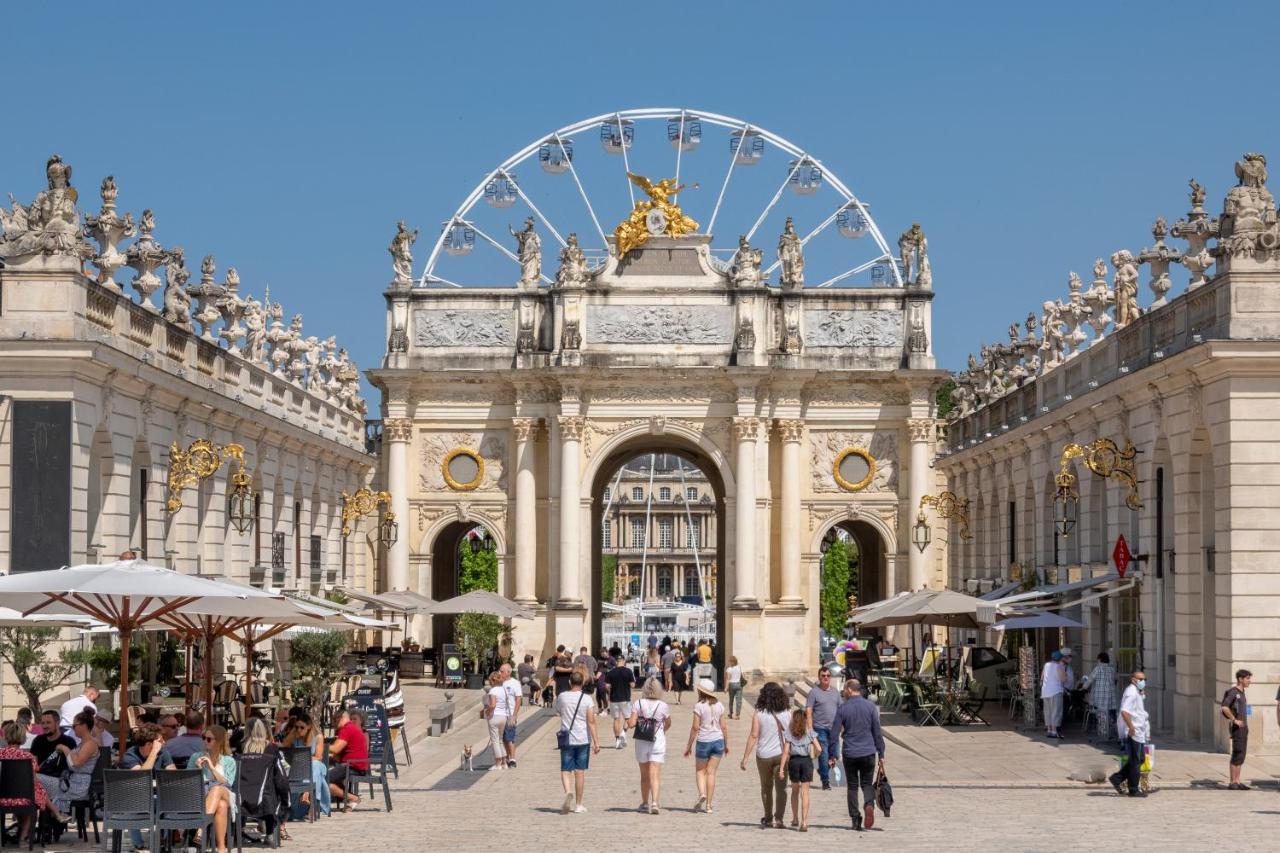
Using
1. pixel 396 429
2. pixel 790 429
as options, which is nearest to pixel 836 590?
pixel 790 429

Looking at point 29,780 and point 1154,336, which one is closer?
point 29,780

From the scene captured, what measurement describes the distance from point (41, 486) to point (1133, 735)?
16752mm

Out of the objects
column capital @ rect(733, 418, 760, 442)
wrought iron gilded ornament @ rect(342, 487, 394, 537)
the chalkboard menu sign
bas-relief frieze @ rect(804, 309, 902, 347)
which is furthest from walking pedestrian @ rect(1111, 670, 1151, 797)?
bas-relief frieze @ rect(804, 309, 902, 347)

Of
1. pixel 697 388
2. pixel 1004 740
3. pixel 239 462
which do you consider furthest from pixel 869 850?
pixel 697 388

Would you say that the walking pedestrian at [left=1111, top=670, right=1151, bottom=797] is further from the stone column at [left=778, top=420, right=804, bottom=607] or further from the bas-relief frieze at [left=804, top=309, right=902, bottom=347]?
the bas-relief frieze at [left=804, top=309, right=902, bottom=347]

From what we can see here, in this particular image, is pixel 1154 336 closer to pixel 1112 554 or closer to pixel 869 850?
pixel 1112 554

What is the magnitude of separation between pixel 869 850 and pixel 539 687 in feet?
112

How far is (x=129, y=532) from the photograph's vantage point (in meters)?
35.2

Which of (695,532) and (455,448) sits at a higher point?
(455,448)

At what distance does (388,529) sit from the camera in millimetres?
59812

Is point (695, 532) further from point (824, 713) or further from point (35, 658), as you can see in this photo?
point (824, 713)

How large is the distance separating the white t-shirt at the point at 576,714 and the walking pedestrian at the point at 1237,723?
8193 millimetres

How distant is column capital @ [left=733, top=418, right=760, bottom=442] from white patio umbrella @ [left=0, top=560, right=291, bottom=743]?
39.0m

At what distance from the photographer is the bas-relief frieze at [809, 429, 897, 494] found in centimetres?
6353
